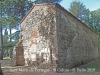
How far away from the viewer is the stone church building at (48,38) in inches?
538

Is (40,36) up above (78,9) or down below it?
below

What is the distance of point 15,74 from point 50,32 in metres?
4.37

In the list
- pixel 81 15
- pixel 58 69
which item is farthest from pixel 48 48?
pixel 81 15

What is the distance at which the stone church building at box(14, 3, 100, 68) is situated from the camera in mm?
13656

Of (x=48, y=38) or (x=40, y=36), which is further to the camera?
(x=40, y=36)

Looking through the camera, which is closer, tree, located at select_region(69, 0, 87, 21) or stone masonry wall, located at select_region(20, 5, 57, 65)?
stone masonry wall, located at select_region(20, 5, 57, 65)

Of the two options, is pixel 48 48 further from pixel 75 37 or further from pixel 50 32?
pixel 75 37

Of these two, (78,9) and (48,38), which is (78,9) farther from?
(48,38)

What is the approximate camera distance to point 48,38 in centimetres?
1398

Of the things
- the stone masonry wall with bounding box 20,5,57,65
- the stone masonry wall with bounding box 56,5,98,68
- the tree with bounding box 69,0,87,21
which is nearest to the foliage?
the tree with bounding box 69,0,87,21

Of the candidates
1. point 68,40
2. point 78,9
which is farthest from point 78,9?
point 68,40

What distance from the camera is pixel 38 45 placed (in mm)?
14492

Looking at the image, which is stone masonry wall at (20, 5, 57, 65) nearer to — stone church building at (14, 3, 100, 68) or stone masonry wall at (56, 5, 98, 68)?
stone church building at (14, 3, 100, 68)

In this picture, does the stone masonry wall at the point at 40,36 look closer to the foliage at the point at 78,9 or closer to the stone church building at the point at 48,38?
the stone church building at the point at 48,38
